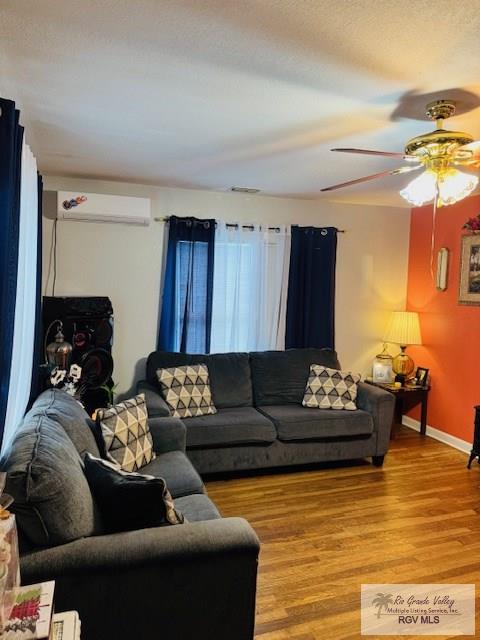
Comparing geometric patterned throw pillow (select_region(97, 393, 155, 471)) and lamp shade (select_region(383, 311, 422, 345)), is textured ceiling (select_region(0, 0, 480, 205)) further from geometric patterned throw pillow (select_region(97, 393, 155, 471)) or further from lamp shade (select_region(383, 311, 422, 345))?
lamp shade (select_region(383, 311, 422, 345))

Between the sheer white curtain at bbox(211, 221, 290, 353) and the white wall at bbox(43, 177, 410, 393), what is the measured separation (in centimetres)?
21

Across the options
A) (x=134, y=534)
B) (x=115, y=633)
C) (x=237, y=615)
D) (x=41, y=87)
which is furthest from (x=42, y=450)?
(x=41, y=87)

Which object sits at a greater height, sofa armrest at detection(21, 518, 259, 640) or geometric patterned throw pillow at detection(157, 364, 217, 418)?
geometric patterned throw pillow at detection(157, 364, 217, 418)

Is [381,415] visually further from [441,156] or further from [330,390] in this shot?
[441,156]

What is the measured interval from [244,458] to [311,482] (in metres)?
0.57

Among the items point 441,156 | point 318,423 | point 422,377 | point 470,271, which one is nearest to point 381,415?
point 318,423

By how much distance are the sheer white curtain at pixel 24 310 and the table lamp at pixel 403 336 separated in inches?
139

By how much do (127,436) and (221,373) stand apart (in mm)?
1560

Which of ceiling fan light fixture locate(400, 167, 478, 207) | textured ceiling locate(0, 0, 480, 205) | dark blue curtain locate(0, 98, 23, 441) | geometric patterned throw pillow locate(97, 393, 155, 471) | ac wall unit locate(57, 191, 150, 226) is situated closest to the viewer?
textured ceiling locate(0, 0, 480, 205)

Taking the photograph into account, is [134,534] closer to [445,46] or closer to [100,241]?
[445,46]

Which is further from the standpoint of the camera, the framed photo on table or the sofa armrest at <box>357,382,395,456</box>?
the framed photo on table

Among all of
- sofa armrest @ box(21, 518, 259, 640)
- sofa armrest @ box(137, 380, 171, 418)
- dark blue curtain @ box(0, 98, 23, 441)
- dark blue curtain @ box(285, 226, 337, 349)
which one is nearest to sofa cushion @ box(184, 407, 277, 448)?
sofa armrest @ box(137, 380, 171, 418)

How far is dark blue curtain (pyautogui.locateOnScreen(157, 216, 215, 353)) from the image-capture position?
4219mm

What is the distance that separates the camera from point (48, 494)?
157 centimetres
